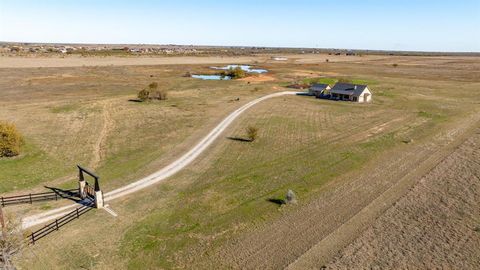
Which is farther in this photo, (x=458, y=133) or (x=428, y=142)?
(x=458, y=133)

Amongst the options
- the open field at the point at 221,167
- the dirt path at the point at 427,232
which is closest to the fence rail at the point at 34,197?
the open field at the point at 221,167

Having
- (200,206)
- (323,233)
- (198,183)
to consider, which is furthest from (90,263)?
(323,233)

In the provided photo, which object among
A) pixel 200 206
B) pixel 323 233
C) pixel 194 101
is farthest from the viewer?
pixel 194 101

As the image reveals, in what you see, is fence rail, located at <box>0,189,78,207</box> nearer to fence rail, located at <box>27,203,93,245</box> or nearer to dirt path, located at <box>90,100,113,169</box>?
fence rail, located at <box>27,203,93,245</box>

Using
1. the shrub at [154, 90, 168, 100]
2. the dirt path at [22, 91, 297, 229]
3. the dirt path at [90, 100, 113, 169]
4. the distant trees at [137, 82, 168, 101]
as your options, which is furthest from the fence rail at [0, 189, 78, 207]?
the shrub at [154, 90, 168, 100]

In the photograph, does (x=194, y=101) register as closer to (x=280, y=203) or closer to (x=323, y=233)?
Result: (x=280, y=203)

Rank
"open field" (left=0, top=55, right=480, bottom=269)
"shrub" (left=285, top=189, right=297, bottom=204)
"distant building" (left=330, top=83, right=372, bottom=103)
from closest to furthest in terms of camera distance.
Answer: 1. "open field" (left=0, top=55, right=480, bottom=269)
2. "shrub" (left=285, top=189, right=297, bottom=204)
3. "distant building" (left=330, top=83, right=372, bottom=103)
